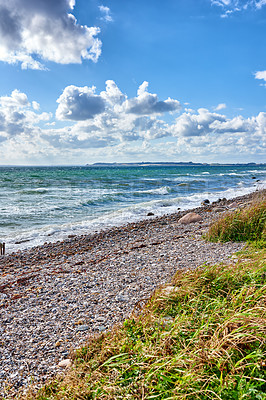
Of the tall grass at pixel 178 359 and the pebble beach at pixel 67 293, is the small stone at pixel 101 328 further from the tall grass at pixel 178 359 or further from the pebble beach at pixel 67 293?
the tall grass at pixel 178 359

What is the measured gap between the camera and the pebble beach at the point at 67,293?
3266 mm

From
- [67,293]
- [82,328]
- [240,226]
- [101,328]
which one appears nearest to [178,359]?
[101,328]

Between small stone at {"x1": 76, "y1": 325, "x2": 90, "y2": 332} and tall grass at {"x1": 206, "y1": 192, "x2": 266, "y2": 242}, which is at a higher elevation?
tall grass at {"x1": 206, "y1": 192, "x2": 266, "y2": 242}

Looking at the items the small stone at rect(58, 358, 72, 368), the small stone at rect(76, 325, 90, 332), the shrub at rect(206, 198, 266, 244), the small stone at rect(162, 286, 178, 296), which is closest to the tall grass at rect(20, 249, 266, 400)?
the small stone at rect(58, 358, 72, 368)

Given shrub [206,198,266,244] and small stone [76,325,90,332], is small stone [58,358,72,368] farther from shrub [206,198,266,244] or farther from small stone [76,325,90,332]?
shrub [206,198,266,244]

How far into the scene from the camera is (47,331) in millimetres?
3795

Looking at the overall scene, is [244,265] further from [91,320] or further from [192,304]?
[91,320]

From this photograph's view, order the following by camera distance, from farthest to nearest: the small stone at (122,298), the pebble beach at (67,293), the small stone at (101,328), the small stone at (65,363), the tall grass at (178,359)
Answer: the small stone at (122,298) → the small stone at (101,328) → the pebble beach at (67,293) → the small stone at (65,363) → the tall grass at (178,359)

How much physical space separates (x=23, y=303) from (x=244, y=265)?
4047mm

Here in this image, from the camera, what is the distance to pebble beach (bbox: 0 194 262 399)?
10.7ft

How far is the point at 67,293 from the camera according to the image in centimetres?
506

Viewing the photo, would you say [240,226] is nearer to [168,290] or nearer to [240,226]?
[240,226]

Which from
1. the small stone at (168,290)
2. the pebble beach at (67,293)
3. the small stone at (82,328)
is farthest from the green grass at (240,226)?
the small stone at (82,328)

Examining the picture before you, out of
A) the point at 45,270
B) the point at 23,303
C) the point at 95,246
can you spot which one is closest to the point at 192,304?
the point at 23,303
